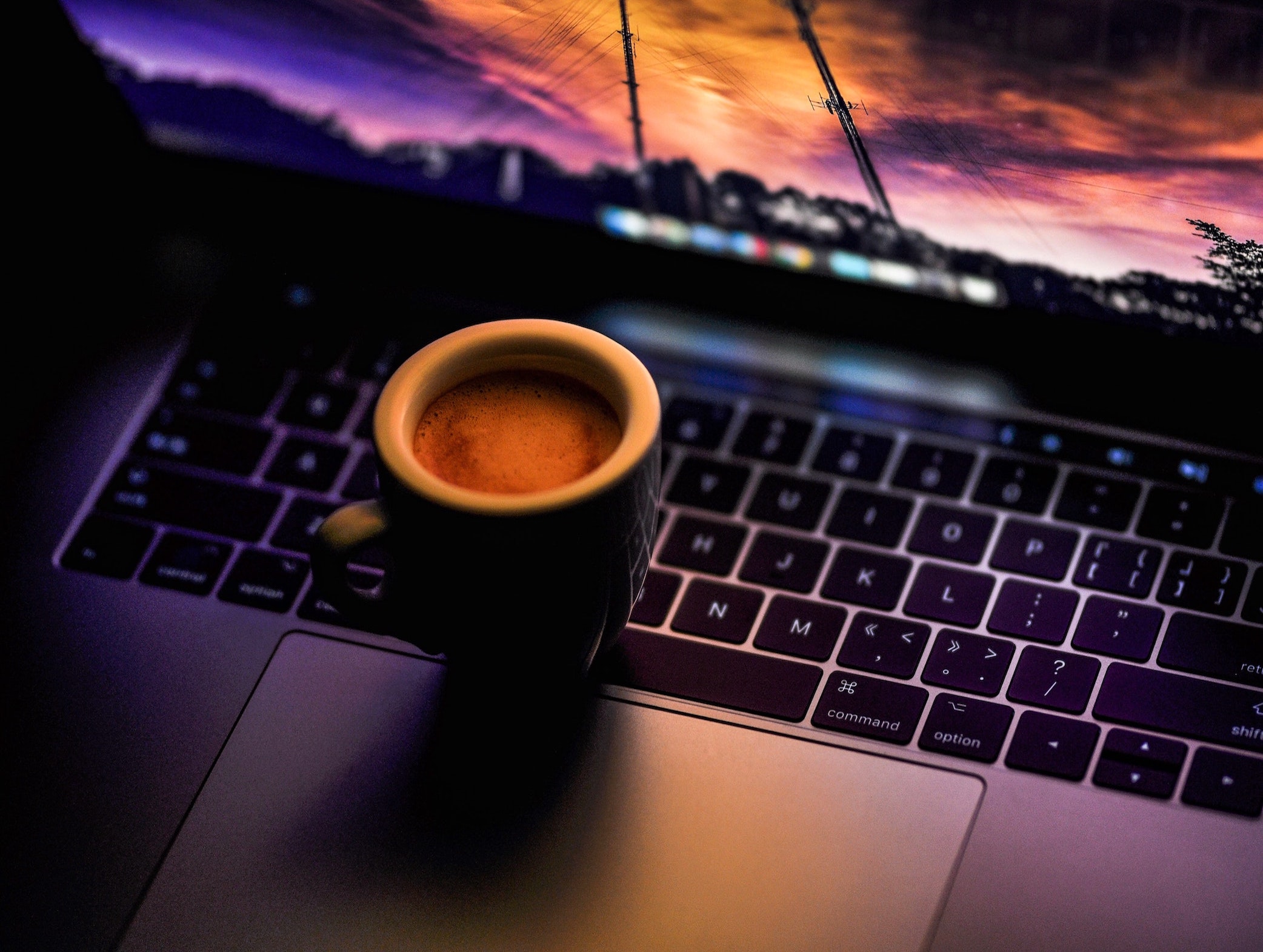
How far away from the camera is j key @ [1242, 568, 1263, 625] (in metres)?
0.53

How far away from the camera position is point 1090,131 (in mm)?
492

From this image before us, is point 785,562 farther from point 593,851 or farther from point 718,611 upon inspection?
point 593,851

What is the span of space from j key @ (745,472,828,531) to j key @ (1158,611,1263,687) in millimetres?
176

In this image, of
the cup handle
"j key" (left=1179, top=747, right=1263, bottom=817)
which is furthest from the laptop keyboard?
the cup handle

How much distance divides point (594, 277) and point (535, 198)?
2.2 inches

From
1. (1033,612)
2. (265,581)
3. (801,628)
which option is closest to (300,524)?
(265,581)

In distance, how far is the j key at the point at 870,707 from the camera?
0.51 m

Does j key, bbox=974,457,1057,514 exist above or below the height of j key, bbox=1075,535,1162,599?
above

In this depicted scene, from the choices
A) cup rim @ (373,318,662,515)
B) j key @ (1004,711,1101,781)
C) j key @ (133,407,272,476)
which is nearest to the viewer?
cup rim @ (373,318,662,515)

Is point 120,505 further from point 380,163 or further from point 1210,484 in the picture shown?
point 1210,484

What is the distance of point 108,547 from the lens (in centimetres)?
57

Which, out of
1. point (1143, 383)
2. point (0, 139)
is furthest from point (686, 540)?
point (0, 139)

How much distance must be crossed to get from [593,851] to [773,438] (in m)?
0.24

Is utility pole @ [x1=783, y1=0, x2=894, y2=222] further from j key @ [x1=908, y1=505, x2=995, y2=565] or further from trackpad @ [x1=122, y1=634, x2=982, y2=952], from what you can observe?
trackpad @ [x1=122, y1=634, x2=982, y2=952]
